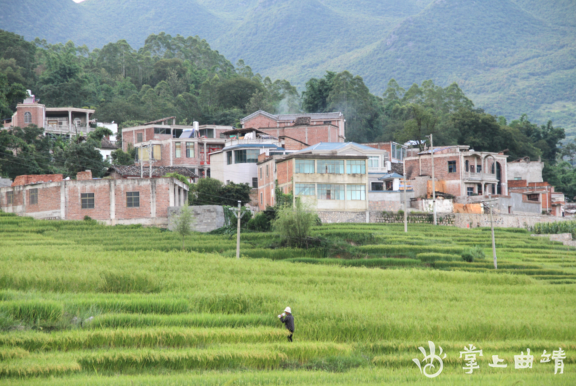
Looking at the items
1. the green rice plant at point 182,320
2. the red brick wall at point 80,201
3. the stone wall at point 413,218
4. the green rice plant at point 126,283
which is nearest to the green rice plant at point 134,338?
the green rice plant at point 182,320

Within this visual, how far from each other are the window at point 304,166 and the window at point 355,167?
10.1 ft

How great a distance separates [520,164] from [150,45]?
90809 millimetres

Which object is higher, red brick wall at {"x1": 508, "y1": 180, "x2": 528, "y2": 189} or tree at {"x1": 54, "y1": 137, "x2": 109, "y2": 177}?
tree at {"x1": 54, "y1": 137, "x2": 109, "y2": 177}

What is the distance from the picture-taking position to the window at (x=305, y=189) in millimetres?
51938

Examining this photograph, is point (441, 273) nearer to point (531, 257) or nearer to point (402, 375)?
point (531, 257)

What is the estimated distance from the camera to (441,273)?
35750 mm

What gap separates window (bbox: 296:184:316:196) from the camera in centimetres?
5194

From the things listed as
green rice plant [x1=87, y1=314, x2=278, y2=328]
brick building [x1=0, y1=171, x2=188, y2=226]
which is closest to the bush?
green rice plant [x1=87, y1=314, x2=278, y2=328]

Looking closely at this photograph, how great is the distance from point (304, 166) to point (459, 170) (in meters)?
19.4

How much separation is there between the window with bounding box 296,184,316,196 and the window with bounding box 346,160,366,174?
343 cm

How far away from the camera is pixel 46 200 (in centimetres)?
5016

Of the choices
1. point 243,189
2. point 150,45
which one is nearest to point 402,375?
point 243,189

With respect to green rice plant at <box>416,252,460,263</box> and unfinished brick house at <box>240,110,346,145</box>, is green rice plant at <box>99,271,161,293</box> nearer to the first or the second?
green rice plant at <box>416,252,460,263</box>

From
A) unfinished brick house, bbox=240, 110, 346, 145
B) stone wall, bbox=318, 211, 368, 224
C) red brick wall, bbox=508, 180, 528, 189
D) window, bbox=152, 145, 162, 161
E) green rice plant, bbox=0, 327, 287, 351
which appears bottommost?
green rice plant, bbox=0, 327, 287, 351
